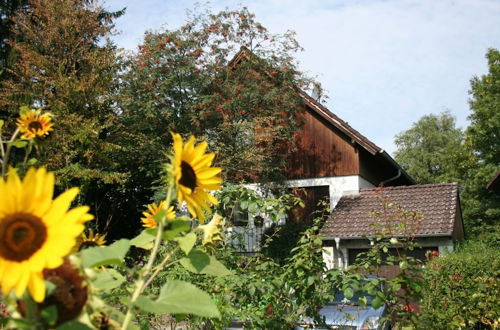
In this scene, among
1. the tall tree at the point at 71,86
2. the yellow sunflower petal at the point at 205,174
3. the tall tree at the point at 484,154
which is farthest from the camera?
the tall tree at the point at 484,154

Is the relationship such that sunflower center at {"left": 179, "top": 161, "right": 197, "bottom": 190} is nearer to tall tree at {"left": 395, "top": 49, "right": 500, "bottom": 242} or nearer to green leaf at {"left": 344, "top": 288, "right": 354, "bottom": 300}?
green leaf at {"left": 344, "top": 288, "right": 354, "bottom": 300}

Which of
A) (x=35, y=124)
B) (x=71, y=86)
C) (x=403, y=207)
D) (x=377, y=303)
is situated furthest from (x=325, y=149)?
(x=35, y=124)

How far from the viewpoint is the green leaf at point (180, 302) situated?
0.82 meters

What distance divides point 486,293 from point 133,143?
11.3 m

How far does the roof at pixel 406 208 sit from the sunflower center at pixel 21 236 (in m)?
12.3

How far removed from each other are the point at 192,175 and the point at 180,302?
254 mm

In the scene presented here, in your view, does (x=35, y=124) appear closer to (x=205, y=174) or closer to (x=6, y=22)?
(x=205, y=174)

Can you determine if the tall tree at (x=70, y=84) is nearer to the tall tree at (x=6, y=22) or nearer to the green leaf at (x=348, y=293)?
the tall tree at (x=6, y=22)

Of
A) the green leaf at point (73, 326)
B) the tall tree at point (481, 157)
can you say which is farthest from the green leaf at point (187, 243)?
the tall tree at point (481, 157)

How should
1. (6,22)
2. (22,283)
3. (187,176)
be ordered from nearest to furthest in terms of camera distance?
(22,283), (187,176), (6,22)

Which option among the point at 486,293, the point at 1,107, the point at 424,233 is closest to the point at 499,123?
the point at 424,233

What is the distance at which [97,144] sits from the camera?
12.7 meters

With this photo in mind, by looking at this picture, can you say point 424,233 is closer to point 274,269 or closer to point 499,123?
point 274,269

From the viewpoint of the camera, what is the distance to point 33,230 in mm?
658
